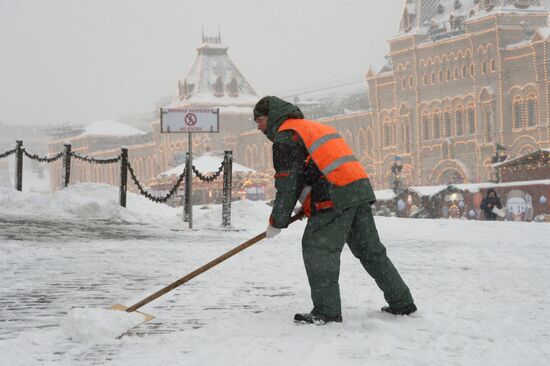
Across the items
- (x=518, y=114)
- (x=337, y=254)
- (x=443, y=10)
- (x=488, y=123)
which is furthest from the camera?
(x=443, y=10)

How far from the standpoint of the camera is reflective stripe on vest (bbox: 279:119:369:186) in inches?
174

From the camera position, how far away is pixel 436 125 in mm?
57188

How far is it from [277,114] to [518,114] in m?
48.9

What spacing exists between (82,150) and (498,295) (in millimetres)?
92703

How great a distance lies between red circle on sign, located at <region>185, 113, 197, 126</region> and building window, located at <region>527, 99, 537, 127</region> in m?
39.4

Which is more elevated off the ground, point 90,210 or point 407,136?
point 407,136

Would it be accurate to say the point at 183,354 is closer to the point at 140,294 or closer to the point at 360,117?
the point at 140,294

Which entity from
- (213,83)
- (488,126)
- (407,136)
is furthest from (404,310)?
(213,83)

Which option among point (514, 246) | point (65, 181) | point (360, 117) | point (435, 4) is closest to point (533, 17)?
point (435, 4)

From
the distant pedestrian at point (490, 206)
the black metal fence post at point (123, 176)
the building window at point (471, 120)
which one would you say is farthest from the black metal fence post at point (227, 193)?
the building window at point (471, 120)

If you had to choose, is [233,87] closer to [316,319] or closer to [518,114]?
[518,114]

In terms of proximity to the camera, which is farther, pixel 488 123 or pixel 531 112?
pixel 488 123

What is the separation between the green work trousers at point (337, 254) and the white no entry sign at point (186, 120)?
9.53 meters

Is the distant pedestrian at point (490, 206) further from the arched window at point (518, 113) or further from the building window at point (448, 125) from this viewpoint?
the building window at point (448, 125)
